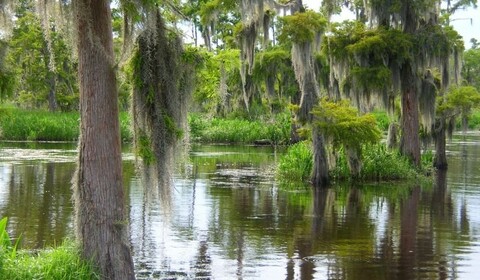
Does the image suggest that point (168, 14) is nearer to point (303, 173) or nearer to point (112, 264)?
point (112, 264)

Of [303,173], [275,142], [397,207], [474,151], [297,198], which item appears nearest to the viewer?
[397,207]

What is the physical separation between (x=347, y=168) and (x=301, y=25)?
5.03 m

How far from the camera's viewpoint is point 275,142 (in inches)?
1630

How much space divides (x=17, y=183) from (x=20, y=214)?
5482mm

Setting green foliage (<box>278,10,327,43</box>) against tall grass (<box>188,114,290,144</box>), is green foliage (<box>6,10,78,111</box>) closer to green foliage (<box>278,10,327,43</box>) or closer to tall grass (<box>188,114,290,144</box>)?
tall grass (<box>188,114,290,144</box>)

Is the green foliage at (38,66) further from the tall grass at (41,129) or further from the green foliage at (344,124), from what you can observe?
the green foliage at (344,124)

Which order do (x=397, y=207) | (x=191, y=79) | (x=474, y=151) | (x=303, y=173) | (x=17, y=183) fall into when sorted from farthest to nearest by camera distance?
(x=474, y=151) < (x=303, y=173) < (x=17, y=183) < (x=397, y=207) < (x=191, y=79)

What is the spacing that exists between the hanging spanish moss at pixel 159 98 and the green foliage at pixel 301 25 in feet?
37.9

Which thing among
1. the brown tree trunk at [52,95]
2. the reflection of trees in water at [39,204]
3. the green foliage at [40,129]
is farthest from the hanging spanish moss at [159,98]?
the brown tree trunk at [52,95]

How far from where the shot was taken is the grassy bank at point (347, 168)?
21.4 m

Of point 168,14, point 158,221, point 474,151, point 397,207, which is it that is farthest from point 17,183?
point 474,151

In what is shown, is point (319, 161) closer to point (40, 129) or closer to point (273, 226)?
point (273, 226)

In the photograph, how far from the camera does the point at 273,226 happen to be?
44.4 ft

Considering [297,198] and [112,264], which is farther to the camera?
[297,198]
